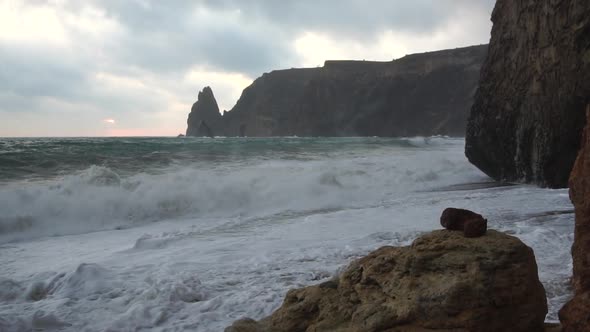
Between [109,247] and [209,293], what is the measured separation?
3.08 m

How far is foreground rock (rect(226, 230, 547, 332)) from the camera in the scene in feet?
7.61

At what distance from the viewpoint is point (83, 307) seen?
3.79 metres

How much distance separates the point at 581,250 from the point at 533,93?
28.2 feet

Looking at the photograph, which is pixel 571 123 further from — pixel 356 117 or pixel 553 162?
pixel 356 117

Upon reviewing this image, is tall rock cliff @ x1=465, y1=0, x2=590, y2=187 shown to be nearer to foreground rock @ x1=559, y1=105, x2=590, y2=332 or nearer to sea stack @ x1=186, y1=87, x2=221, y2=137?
foreground rock @ x1=559, y1=105, x2=590, y2=332

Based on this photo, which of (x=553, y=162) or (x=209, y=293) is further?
(x=553, y=162)

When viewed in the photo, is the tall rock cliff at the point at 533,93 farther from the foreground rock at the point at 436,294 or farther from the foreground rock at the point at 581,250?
the foreground rock at the point at 436,294

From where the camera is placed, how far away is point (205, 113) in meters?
112

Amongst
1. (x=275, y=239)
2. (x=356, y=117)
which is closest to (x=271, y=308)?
(x=275, y=239)

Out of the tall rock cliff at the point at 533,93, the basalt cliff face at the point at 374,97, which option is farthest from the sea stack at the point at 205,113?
the tall rock cliff at the point at 533,93

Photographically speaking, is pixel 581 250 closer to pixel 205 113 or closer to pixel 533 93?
pixel 533 93

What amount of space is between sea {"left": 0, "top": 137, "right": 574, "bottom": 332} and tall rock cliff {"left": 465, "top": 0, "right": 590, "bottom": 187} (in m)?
0.70

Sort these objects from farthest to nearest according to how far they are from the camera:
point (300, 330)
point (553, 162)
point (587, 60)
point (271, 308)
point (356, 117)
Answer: point (356, 117)
point (553, 162)
point (587, 60)
point (271, 308)
point (300, 330)

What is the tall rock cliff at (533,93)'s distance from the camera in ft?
27.9
